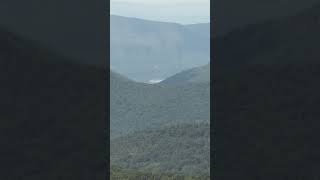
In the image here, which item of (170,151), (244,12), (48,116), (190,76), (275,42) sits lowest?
(170,151)

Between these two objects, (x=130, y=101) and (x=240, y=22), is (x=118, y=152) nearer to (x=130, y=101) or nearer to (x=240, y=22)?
(x=130, y=101)

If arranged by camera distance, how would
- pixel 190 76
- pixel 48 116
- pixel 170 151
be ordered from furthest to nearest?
pixel 190 76 → pixel 170 151 → pixel 48 116

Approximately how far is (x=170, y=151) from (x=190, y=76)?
24573 millimetres

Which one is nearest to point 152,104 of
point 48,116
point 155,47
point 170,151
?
point 170,151

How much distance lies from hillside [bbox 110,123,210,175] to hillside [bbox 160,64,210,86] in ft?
53.9

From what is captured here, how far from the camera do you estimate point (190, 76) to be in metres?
60.4

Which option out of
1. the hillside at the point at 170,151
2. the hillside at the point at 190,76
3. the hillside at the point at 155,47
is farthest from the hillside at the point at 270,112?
the hillside at the point at 155,47

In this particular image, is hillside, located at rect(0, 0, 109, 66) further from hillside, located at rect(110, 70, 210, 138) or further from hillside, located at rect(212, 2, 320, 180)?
hillside, located at rect(110, 70, 210, 138)

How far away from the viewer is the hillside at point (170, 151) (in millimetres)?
34656

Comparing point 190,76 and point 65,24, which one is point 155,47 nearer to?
point 190,76

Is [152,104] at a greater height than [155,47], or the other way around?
[155,47]

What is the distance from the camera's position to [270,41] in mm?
6461

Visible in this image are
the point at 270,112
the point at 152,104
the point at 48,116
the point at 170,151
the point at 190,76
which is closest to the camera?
the point at 48,116

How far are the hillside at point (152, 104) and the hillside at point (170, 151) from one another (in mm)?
5741
